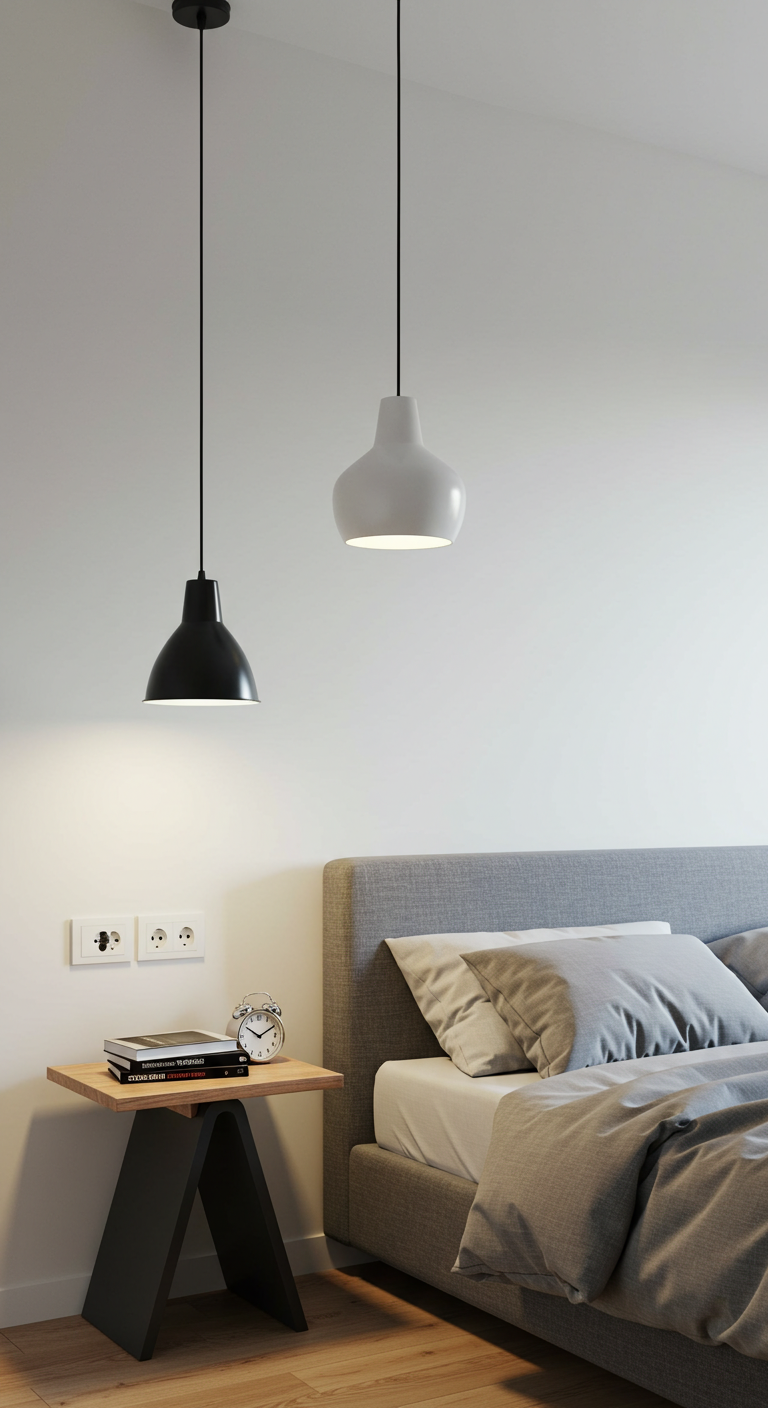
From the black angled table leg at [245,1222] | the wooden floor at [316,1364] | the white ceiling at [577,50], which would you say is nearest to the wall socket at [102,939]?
the black angled table leg at [245,1222]

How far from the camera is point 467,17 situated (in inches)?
123

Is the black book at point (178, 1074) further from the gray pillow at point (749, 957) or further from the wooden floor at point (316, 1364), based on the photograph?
the gray pillow at point (749, 957)

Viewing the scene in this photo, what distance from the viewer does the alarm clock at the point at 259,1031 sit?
9.07 ft

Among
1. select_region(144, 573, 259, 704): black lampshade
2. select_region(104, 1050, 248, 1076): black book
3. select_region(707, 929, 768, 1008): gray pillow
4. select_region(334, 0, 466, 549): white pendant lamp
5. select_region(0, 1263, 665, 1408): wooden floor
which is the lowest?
select_region(0, 1263, 665, 1408): wooden floor

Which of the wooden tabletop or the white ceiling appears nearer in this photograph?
the wooden tabletop

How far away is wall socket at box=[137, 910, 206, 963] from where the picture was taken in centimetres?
288

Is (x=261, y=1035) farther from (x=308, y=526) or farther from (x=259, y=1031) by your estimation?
(x=308, y=526)

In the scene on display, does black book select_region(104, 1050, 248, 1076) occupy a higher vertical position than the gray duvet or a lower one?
higher

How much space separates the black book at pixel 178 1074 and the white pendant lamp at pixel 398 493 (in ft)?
3.81

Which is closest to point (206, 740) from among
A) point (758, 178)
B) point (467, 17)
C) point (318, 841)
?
point (318, 841)

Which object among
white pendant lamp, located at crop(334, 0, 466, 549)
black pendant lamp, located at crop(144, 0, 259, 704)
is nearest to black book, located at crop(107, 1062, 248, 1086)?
black pendant lamp, located at crop(144, 0, 259, 704)

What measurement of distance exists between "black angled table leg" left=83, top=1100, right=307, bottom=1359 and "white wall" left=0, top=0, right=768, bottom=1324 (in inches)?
5.1

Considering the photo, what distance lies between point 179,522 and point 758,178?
239 centimetres

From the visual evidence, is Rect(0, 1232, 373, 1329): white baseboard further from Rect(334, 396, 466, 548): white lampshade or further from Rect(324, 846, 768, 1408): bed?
Rect(334, 396, 466, 548): white lampshade
